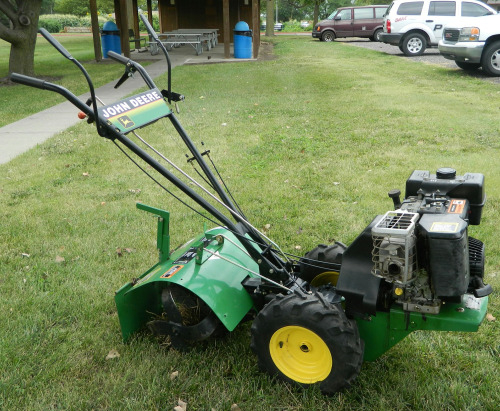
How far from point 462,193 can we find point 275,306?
3.18 ft

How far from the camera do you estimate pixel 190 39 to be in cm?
1947

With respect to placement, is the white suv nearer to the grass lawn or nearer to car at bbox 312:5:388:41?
the grass lawn

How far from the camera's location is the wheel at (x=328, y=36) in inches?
1035

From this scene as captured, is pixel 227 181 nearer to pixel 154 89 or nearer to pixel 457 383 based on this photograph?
pixel 154 89

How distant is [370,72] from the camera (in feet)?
44.0

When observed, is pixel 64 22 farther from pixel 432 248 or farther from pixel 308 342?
pixel 432 248

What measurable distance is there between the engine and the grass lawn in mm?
503

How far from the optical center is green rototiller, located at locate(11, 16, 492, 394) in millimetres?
2078

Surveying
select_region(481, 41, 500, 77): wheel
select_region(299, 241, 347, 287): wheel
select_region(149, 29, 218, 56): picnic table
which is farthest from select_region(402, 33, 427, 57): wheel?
select_region(299, 241, 347, 287): wheel

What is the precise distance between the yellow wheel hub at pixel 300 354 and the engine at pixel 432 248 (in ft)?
1.30

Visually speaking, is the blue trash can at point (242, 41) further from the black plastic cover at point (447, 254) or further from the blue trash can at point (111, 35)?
the black plastic cover at point (447, 254)

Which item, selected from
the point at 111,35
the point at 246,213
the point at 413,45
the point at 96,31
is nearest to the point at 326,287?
the point at 246,213

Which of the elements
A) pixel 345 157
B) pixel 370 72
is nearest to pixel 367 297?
pixel 345 157

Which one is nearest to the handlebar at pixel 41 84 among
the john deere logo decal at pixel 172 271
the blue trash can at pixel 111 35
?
the john deere logo decal at pixel 172 271
